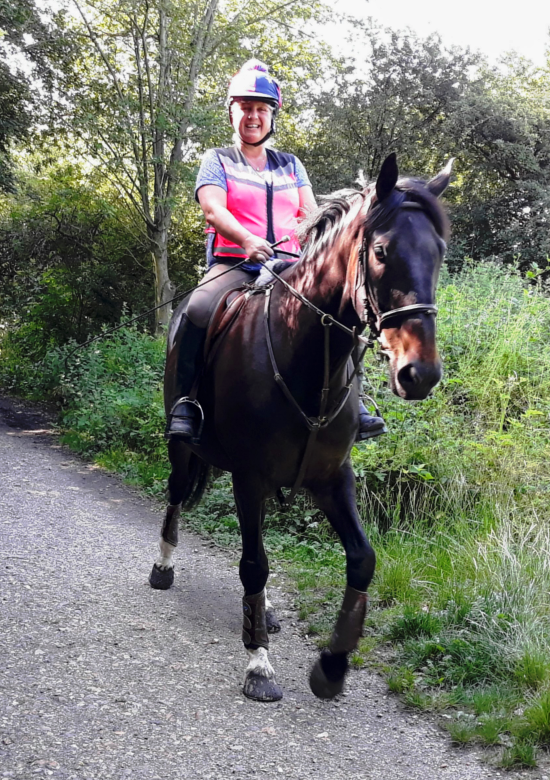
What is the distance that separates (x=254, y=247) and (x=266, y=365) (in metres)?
0.60

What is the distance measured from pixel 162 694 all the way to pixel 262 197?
273 cm

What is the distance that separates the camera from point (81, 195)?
15500 mm

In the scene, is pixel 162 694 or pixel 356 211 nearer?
pixel 356 211

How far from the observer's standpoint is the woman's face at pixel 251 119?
13.0ft

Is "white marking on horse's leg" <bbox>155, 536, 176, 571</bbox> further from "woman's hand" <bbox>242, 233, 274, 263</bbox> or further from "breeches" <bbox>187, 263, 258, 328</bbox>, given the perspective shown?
"woman's hand" <bbox>242, 233, 274, 263</bbox>

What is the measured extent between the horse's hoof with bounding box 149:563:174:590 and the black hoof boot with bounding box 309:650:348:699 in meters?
1.97

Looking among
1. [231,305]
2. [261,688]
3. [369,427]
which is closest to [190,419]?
[231,305]

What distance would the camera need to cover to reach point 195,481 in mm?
5176

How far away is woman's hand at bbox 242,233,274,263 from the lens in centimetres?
352

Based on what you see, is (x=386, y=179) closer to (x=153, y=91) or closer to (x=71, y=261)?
(x=153, y=91)

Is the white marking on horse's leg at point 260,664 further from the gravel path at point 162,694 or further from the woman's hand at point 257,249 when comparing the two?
the woman's hand at point 257,249

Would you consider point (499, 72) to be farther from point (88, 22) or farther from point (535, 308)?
point (535, 308)

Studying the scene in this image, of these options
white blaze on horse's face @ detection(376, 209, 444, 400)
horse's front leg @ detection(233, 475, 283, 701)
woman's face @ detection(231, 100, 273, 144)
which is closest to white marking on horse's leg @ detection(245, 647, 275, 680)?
horse's front leg @ detection(233, 475, 283, 701)

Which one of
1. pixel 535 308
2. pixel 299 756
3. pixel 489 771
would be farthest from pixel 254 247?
pixel 535 308
